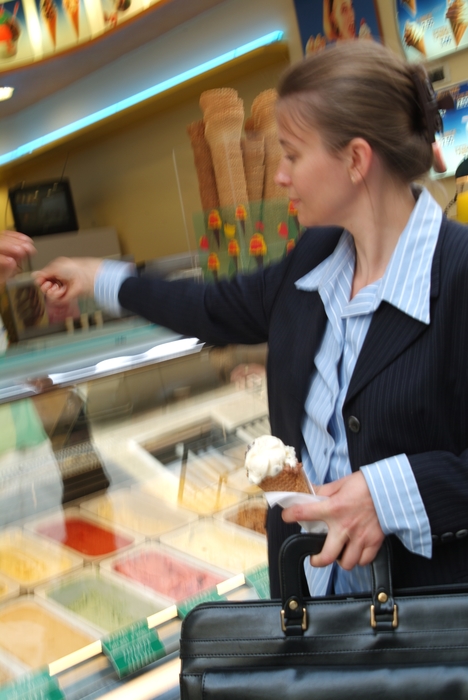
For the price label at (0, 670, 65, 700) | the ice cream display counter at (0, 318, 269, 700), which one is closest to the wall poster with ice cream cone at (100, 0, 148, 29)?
the ice cream display counter at (0, 318, 269, 700)

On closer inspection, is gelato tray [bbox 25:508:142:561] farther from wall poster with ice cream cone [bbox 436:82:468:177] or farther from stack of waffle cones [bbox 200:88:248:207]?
wall poster with ice cream cone [bbox 436:82:468:177]

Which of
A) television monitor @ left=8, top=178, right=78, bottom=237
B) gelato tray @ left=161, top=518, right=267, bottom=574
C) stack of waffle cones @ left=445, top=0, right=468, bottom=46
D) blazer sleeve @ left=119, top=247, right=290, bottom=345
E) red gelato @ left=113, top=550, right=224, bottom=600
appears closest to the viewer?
blazer sleeve @ left=119, top=247, right=290, bottom=345

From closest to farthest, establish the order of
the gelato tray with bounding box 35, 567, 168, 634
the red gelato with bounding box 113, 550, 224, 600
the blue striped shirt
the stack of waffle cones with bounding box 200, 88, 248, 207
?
the blue striped shirt, the gelato tray with bounding box 35, 567, 168, 634, the red gelato with bounding box 113, 550, 224, 600, the stack of waffle cones with bounding box 200, 88, 248, 207

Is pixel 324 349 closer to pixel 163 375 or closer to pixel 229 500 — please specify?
pixel 163 375

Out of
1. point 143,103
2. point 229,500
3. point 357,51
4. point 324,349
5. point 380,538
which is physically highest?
point 143,103

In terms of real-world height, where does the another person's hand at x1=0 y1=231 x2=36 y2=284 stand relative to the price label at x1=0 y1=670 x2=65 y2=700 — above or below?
above

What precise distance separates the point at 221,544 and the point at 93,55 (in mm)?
3009

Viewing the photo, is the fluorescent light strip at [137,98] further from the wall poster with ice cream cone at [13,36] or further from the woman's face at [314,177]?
the woman's face at [314,177]

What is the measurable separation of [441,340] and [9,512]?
4.43 feet

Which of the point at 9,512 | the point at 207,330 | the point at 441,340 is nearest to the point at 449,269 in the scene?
the point at 441,340

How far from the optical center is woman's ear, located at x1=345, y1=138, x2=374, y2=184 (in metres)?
1.07

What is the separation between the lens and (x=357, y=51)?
1.08 metres

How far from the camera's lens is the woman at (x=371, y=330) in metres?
0.99

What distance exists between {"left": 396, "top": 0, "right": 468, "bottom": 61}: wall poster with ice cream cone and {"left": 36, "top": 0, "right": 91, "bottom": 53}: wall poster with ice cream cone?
1.64 metres
